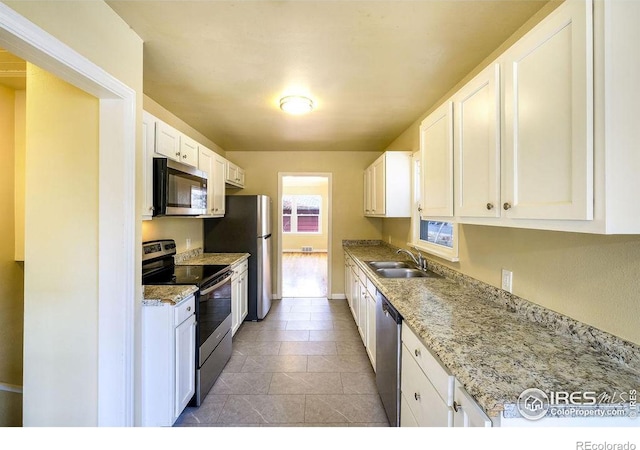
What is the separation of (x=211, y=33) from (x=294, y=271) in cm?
605

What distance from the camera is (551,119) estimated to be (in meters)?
0.91

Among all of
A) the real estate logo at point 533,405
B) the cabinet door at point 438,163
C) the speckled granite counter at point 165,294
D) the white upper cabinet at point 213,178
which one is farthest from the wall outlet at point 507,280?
the white upper cabinet at point 213,178

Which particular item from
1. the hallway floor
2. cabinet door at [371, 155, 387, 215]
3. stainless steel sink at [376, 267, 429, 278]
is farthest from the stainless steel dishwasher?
the hallway floor

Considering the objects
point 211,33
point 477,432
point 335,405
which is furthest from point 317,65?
point 335,405

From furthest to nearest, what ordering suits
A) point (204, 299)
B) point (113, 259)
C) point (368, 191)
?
point (368, 191) < point (204, 299) < point (113, 259)

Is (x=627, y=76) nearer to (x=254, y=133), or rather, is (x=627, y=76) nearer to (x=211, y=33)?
(x=211, y=33)

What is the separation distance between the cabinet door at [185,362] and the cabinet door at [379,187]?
227cm

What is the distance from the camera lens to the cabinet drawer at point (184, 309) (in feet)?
5.78

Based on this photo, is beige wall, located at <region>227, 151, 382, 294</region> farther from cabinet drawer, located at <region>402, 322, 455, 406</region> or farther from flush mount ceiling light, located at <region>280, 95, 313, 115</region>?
cabinet drawer, located at <region>402, 322, 455, 406</region>

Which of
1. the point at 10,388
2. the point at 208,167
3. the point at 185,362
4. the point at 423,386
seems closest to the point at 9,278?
the point at 10,388

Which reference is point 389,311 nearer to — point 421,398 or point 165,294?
point 421,398

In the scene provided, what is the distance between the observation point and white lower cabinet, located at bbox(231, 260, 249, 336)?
9.98 feet

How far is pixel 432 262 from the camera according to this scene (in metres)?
2.57

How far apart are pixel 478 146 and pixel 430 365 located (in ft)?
3.44
